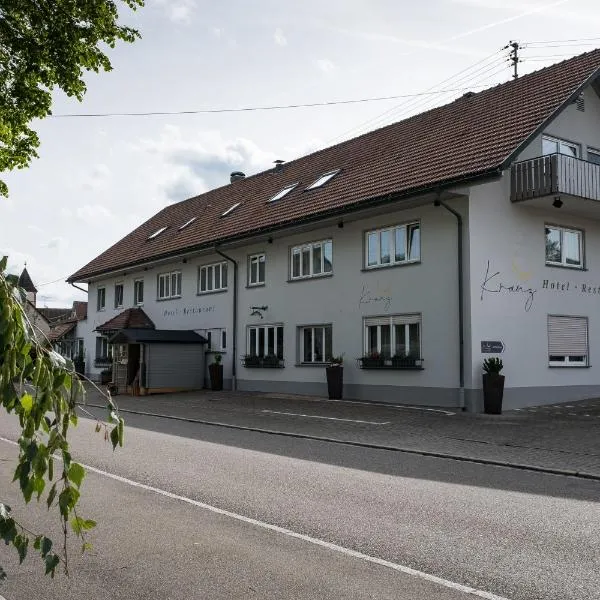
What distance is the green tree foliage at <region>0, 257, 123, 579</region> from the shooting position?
2121mm

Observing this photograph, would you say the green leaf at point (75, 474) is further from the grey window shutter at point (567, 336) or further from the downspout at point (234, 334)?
the downspout at point (234, 334)

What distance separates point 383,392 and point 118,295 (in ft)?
63.4

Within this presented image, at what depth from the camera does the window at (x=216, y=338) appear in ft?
88.3

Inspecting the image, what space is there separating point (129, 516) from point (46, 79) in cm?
828

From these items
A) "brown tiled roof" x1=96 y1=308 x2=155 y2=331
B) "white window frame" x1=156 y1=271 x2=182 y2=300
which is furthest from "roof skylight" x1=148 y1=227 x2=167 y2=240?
"brown tiled roof" x1=96 y1=308 x2=155 y2=331

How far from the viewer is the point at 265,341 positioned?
24.8m

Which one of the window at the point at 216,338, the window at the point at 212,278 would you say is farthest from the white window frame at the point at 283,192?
the window at the point at 216,338

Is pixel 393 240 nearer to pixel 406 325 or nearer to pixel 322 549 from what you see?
pixel 406 325

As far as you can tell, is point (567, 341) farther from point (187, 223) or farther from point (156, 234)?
point (156, 234)

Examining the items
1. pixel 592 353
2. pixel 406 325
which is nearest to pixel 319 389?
pixel 406 325

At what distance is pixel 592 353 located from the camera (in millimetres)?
20625

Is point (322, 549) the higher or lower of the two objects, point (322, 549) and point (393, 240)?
the lower

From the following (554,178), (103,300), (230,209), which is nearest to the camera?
(554,178)

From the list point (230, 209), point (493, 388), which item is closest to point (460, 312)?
point (493, 388)
